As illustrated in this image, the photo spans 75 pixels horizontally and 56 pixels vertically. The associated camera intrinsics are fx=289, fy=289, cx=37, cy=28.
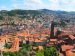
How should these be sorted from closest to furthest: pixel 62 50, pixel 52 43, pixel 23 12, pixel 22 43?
pixel 62 50 < pixel 52 43 < pixel 22 43 < pixel 23 12

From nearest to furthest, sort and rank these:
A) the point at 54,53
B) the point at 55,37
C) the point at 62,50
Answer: the point at 54,53, the point at 62,50, the point at 55,37

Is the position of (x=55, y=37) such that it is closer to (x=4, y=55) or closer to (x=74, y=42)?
(x=74, y=42)

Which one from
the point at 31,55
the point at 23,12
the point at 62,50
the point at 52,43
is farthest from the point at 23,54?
the point at 23,12

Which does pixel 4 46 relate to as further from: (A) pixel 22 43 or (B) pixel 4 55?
(B) pixel 4 55

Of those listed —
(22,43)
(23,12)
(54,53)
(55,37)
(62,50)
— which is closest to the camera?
(54,53)

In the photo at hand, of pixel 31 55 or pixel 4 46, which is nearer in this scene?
pixel 31 55

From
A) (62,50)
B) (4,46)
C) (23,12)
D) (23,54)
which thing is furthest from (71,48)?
(23,12)

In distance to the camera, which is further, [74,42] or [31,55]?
[74,42]

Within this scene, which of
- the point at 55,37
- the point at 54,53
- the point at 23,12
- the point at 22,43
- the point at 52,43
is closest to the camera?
the point at 54,53
